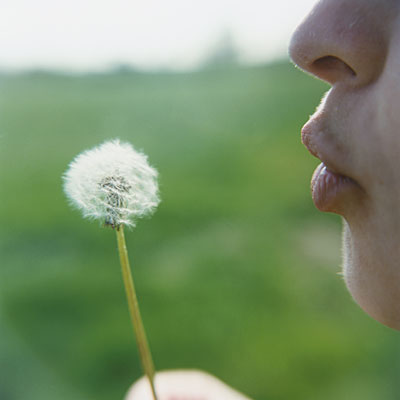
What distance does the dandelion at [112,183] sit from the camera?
23.5 inches

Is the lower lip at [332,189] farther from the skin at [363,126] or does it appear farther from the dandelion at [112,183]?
the dandelion at [112,183]

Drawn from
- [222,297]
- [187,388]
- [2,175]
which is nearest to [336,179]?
[187,388]

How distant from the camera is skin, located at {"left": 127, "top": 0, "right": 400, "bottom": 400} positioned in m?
0.52

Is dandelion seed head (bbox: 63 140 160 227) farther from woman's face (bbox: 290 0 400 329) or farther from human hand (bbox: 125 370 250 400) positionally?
human hand (bbox: 125 370 250 400)

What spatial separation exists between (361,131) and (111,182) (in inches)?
11.1

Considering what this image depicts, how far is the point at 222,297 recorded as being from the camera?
2346 millimetres

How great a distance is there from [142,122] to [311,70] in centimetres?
232

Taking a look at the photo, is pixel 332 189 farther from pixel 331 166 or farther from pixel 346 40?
pixel 346 40

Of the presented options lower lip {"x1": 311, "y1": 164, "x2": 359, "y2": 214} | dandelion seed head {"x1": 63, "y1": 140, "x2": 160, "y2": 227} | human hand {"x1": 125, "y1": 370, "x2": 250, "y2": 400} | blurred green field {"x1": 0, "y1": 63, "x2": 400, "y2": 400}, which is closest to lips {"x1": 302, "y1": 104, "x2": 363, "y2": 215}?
lower lip {"x1": 311, "y1": 164, "x2": 359, "y2": 214}

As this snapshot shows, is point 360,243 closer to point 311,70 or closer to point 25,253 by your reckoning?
point 311,70

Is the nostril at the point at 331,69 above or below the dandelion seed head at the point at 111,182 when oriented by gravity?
above

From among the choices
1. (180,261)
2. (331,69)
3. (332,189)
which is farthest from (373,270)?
(180,261)

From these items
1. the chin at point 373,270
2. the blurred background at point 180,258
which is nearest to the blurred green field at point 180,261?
the blurred background at point 180,258

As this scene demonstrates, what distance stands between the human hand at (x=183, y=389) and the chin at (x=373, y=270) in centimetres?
42
